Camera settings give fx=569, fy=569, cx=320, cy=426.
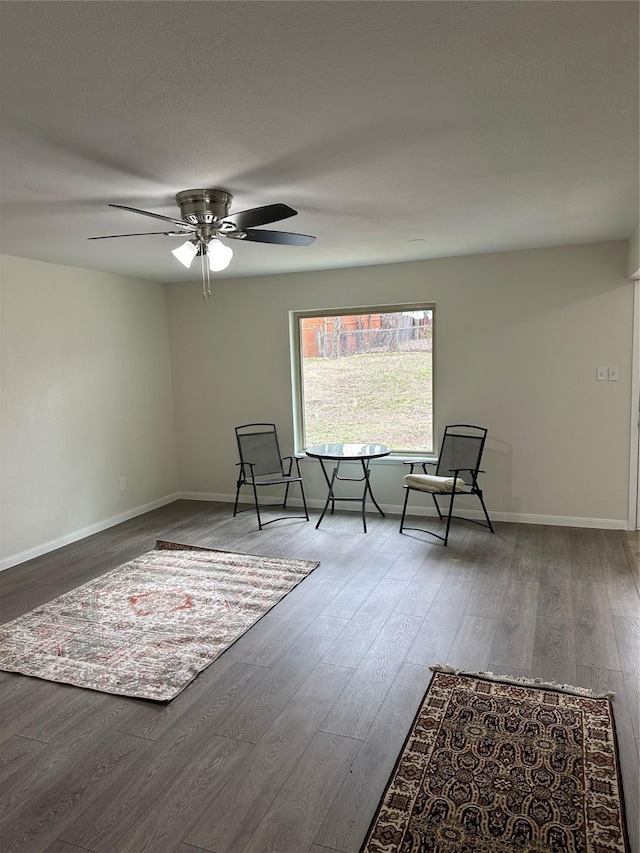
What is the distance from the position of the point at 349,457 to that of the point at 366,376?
3.62 feet

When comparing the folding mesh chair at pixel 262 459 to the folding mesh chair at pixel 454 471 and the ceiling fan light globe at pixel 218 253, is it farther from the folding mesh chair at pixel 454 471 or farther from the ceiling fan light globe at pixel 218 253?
the ceiling fan light globe at pixel 218 253

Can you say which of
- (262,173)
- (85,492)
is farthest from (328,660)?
(85,492)

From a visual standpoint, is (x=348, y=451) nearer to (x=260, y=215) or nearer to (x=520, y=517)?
(x=520, y=517)

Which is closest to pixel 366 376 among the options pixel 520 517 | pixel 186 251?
pixel 520 517

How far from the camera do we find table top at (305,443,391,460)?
15.8 feet

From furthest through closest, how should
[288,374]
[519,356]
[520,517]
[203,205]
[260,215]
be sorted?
[288,374] → [520,517] → [519,356] → [203,205] → [260,215]

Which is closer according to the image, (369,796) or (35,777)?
(369,796)

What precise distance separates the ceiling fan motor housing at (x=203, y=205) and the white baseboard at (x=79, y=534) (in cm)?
295

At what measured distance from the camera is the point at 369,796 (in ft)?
6.26

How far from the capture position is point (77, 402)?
4.91m

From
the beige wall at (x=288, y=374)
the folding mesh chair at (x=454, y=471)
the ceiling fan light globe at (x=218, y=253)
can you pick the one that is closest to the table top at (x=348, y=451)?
the folding mesh chair at (x=454, y=471)

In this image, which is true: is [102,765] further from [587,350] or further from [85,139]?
[587,350]

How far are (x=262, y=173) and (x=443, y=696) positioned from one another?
8.03 ft

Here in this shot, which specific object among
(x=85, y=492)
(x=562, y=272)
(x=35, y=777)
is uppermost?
(x=562, y=272)
